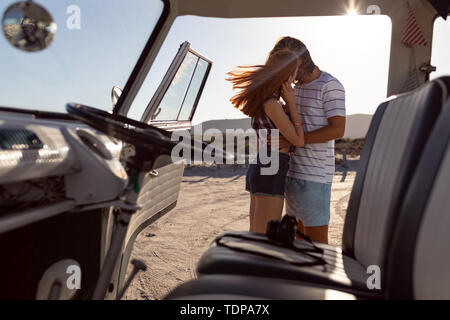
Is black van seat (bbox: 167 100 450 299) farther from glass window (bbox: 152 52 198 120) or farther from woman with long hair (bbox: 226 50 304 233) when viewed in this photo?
glass window (bbox: 152 52 198 120)

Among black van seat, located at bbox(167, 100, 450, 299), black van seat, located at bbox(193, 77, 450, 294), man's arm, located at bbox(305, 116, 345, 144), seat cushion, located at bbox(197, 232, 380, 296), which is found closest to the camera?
black van seat, located at bbox(167, 100, 450, 299)

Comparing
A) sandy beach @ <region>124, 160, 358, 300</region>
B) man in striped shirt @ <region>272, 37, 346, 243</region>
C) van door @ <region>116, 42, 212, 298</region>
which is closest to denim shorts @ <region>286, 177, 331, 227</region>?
man in striped shirt @ <region>272, 37, 346, 243</region>

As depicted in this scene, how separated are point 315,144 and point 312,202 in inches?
13.7

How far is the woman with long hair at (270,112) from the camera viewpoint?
2.04 meters

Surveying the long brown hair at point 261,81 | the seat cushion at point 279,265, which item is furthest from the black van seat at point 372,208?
the long brown hair at point 261,81

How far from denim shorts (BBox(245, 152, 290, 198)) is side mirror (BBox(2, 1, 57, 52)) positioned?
4.16ft

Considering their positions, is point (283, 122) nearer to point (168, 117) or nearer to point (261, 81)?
point (261, 81)

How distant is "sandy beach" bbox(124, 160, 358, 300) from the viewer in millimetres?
3180

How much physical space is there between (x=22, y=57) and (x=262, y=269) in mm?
1373

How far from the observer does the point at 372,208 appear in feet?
4.86

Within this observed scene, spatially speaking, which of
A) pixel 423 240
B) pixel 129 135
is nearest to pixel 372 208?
pixel 423 240

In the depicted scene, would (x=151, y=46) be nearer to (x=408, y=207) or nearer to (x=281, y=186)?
(x=281, y=186)

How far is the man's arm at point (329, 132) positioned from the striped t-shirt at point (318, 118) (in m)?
0.04

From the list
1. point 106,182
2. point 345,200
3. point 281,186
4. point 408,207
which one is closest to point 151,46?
point 281,186
